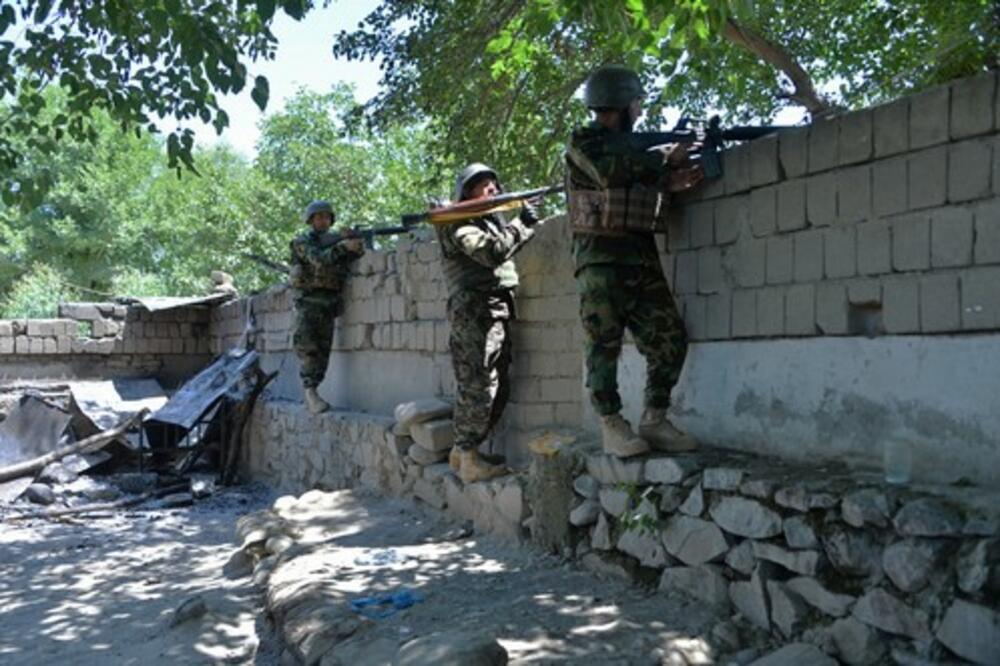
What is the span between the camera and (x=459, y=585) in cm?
473

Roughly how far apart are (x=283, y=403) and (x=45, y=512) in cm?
243

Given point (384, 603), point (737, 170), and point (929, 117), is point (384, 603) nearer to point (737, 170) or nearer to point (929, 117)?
point (737, 170)

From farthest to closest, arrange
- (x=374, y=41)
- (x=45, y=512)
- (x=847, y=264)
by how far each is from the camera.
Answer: (x=374, y=41) → (x=45, y=512) → (x=847, y=264)

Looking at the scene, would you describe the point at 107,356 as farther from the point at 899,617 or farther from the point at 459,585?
the point at 899,617

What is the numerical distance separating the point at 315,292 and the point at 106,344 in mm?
5704

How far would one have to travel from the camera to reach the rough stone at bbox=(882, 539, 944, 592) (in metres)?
2.80

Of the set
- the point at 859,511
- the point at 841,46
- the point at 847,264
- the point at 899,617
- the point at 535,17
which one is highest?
the point at 841,46

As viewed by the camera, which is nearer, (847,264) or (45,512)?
(847,264)

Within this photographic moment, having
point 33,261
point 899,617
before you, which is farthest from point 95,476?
point 33,261

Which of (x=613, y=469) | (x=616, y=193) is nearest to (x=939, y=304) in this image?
(x=616, y=193)

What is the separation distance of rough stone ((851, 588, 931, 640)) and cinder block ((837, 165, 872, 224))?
134 centimetres

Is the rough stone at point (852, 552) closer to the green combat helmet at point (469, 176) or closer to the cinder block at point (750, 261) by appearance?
the cinder block at point (750, 261)

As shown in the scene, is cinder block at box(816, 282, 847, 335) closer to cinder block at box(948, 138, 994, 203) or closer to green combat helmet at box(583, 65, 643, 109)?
cinder block at box(948, 138, 994, 203)

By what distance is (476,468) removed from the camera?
19.2ft
